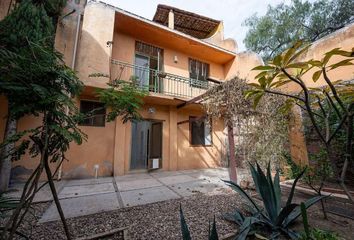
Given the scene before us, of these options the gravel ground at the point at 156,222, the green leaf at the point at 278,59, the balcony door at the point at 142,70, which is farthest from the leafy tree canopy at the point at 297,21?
the green leaf at the point at 278,59

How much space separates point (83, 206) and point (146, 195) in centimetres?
145

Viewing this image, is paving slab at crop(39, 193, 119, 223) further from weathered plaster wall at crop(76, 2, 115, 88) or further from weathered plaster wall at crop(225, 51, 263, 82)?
weathered plaster wall at crop(225, 51, 263, 82)

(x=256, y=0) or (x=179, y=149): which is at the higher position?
(x=256, y=0)

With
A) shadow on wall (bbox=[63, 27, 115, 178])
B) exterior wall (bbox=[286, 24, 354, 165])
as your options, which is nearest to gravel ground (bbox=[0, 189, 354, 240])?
shadow on wall (bbox=[63, 27, 115, 178])

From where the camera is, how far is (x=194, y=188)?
4.94 metres

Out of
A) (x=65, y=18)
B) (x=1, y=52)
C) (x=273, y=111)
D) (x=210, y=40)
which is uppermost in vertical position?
(x=210, y=40)

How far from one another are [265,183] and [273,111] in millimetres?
2923

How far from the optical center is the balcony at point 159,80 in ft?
23.2

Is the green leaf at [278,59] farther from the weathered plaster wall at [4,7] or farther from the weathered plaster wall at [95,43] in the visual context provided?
the weathered plaster wall at [4,7]

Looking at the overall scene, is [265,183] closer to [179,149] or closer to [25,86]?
[25,86]

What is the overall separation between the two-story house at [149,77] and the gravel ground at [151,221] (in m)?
2.67

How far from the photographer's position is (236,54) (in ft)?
31.1

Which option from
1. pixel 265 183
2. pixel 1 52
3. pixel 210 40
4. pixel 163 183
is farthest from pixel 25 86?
pixel 210 40

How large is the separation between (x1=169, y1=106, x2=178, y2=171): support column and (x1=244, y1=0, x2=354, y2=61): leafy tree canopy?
892cm
